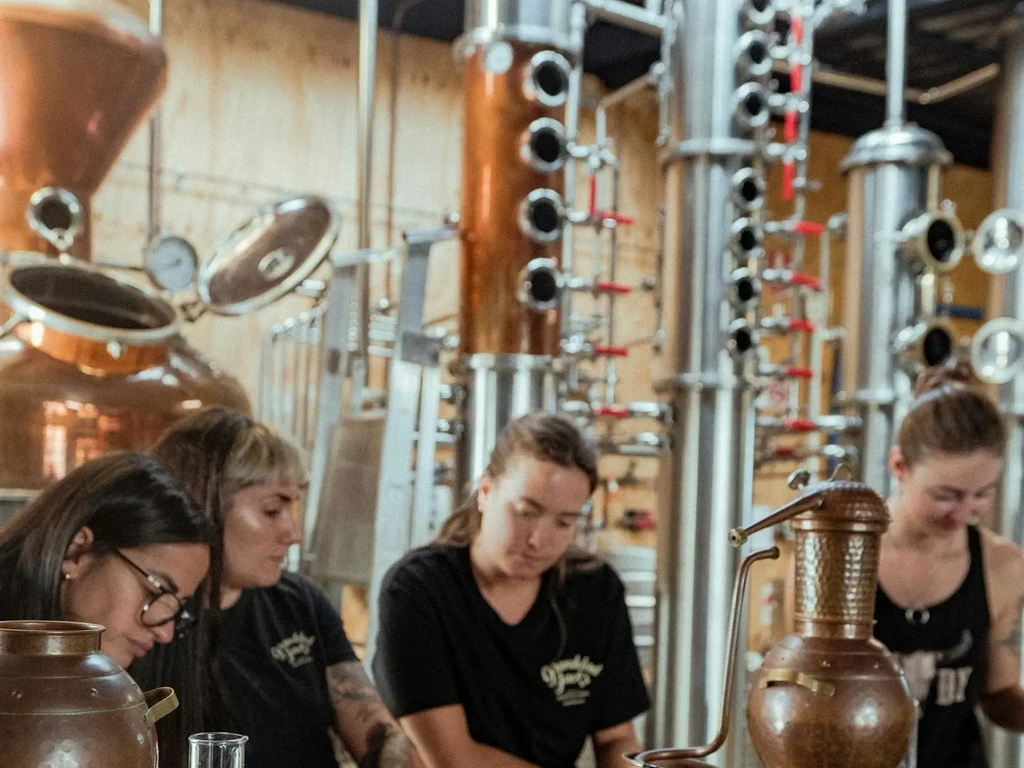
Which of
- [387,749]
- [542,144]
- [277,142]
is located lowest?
[387,749]

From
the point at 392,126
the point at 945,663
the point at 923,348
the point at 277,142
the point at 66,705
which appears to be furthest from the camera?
the point at 392,126

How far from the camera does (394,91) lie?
18.5 feet

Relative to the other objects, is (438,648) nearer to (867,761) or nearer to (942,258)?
(867,761)

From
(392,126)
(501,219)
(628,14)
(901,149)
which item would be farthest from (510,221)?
(392,126)

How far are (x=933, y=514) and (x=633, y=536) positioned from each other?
3.83m

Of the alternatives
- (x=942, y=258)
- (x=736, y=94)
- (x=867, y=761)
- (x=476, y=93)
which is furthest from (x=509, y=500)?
(x=942, y=258)

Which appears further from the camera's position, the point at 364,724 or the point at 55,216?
the point at 55,216

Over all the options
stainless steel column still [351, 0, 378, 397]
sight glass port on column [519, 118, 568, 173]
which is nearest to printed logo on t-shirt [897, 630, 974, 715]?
sight glass port on column [519, 118, 568, 173]

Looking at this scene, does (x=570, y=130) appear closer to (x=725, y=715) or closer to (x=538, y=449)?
(x=538, y=449)

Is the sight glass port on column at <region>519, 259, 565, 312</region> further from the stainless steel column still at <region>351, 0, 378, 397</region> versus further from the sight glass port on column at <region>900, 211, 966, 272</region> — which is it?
the sight glass port on column at <region>900, 211, 966, 272</region>

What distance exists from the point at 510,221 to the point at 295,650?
152 centimetres

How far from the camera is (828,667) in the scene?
121cm

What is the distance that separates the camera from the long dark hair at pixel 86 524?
1.66 metres

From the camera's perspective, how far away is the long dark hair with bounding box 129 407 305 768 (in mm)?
1946
